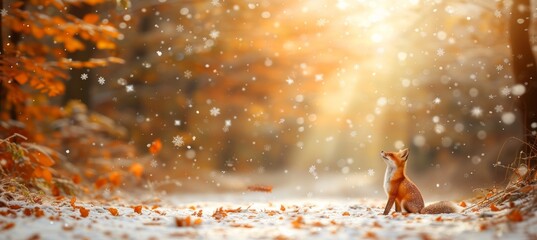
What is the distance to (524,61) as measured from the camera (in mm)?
8797

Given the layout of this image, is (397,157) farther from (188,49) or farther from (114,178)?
(188,49)

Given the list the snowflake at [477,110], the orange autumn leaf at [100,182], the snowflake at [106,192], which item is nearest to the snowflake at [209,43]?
the orange autumn leaf at [100,182]

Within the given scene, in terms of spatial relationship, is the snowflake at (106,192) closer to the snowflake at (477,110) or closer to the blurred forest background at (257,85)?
the blurred forest background at (257,85)

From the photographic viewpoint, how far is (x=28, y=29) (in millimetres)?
10516

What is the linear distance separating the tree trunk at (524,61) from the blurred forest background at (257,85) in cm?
4

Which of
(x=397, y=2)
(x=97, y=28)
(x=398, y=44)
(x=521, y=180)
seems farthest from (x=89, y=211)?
(x=398, y=44)

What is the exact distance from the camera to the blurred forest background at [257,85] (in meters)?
10.7

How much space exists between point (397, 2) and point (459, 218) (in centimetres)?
617

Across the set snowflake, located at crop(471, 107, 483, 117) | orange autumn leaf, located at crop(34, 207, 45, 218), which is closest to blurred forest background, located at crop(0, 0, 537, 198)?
snowflake, located at crop(471, 107, 483, 117)

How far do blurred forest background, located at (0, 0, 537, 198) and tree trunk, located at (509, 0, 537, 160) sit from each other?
1.4 inches

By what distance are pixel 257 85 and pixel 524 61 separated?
13.6 meters

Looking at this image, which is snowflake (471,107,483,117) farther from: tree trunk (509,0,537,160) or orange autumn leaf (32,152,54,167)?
orange autumn leaf (32,152,54,167)

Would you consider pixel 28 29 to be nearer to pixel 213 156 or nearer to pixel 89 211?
pixel 89 211

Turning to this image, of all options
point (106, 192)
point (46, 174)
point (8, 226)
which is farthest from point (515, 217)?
point (106, 192)
